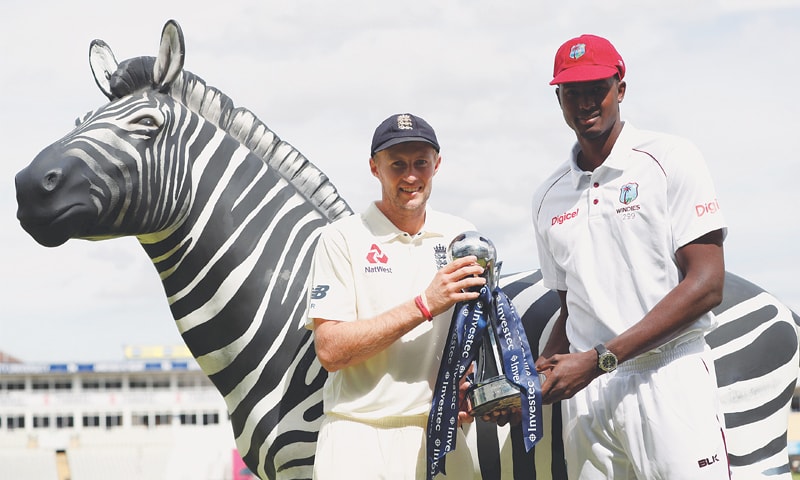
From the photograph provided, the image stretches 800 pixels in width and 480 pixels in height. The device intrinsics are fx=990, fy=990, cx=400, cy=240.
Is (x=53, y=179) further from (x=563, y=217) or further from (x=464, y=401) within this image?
(x=563, y=217)

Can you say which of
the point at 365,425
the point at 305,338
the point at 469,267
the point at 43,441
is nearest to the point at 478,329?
the point at 469,267

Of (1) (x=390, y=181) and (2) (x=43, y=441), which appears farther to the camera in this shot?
(2) (x=43, y=441)

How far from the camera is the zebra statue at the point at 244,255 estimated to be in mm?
5211

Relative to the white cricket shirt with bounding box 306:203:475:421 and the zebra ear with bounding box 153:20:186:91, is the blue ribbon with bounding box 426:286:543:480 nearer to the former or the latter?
the white cricket shirt with bounding box 306:203:475:421

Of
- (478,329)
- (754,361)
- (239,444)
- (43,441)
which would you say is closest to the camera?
(478,329)

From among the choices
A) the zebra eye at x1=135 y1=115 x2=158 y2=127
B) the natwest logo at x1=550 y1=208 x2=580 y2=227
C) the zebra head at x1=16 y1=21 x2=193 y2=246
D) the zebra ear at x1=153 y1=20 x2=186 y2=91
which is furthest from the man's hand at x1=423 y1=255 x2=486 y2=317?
the zebra ear at x1=153 y1=20 x2=186 y2=91

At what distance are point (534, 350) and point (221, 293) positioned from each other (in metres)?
1.82

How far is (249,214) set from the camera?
5832 mm

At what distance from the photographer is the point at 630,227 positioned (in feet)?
14.9

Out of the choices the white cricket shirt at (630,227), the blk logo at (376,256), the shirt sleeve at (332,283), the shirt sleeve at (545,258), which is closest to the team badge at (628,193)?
the white cricket shirt at (630,227)

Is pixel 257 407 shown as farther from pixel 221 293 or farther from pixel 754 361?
pixel 754 361

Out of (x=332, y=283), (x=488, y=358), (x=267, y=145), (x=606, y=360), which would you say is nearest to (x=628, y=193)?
(x=606, y=360)

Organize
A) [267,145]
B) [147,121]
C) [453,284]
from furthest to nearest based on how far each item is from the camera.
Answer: [267,145], [147,121], [453,284]

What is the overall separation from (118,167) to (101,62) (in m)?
1.00
